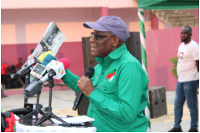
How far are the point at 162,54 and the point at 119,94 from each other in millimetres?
10517

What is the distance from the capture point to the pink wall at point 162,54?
1197cm

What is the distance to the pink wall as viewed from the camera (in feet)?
39.3

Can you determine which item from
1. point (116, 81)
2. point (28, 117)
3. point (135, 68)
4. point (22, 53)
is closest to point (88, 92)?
point (116, 81)

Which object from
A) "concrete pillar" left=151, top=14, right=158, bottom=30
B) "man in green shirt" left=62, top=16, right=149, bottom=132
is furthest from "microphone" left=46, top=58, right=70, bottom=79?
"concrete pillar" left=151, top=14, right=158, bottom=30

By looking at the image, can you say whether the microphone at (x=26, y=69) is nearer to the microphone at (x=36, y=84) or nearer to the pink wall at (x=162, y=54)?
the microphone at (x=36, y=84)

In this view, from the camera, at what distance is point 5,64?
13.5 m

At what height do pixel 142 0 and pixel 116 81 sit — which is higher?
pixel 142 0

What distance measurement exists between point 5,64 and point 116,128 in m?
12.1

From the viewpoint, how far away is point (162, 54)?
12.4 m

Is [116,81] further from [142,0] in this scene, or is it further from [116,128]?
[142,0]

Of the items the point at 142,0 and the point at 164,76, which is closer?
the point at 142,0

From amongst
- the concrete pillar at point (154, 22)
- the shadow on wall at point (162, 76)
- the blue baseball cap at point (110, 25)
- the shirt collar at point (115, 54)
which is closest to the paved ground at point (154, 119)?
the shadow on wall at point (162, 76)

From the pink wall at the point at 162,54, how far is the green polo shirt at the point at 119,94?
390 inches

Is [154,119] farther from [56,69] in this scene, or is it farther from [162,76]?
[162,76]
